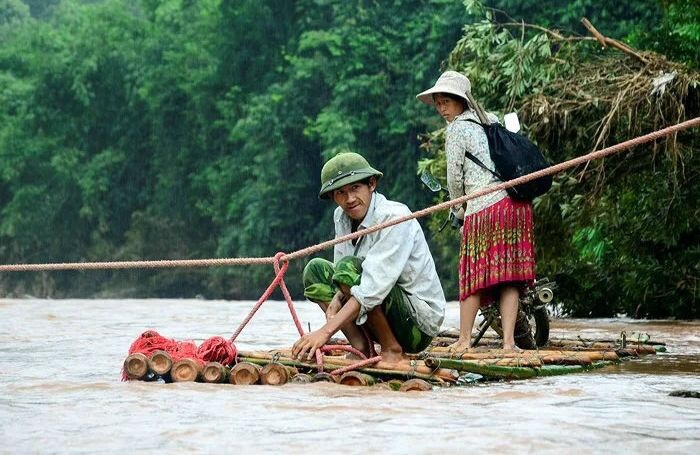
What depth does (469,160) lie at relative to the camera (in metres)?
7.82

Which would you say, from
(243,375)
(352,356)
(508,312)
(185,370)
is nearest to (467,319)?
(508,312)

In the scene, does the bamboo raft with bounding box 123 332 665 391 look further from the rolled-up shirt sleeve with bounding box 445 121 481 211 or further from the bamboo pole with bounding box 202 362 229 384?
the rolled-up shirt sleeve with bounding box 445 121 481 211

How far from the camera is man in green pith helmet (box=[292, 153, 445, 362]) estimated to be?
6.57 metres

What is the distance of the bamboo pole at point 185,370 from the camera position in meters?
6.65

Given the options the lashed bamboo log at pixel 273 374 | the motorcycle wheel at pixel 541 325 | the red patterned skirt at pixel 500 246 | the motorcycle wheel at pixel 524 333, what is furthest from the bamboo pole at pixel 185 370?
the motorcycle wheel at pixel 541 325

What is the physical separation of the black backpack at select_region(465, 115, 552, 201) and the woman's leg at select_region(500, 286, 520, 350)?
545mm

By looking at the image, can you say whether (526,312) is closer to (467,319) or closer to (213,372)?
(467,319)

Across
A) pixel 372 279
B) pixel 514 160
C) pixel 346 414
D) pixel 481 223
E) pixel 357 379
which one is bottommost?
pixel 346 414

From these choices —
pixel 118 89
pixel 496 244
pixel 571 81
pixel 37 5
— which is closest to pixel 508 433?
pixel 496 244

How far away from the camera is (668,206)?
1355 centimetres

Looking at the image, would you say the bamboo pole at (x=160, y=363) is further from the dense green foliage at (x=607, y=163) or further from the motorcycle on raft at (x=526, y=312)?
the dense green foliage at (x=607, y=163)

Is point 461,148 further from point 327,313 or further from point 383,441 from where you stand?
point 383,441

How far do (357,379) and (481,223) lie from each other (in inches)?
67.6

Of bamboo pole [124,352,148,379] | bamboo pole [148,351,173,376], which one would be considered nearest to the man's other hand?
bamboo pole [148,351,173,376]
